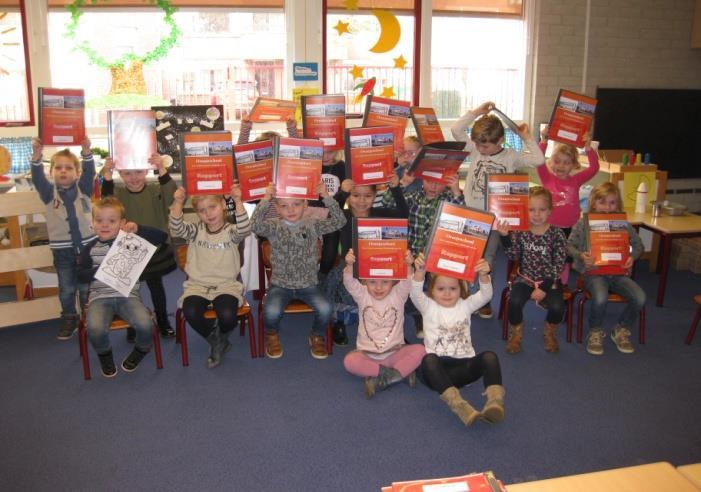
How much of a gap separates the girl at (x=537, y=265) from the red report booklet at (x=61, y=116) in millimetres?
2684

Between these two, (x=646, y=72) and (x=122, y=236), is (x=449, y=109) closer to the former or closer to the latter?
(x=646, y=72)

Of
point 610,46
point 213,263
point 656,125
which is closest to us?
point 213,263

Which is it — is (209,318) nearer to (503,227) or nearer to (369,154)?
(369,154)

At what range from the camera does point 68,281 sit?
4.11 metres

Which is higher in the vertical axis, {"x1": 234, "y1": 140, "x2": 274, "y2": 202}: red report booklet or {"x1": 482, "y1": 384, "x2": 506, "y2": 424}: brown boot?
{"x1": 234, "y1": 140, "x2": 274, "y2": 202}: red report booklet

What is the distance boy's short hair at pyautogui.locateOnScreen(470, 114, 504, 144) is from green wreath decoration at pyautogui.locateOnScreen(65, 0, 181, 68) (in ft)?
11.2

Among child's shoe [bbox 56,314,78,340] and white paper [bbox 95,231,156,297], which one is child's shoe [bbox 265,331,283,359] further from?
child's shoe [bbox 56,314,78,340]

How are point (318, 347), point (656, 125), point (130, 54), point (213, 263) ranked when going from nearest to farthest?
point (213, 263)
point (318, 347)
point (130, 54)
point (656, 125)

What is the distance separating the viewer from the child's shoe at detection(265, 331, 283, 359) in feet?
12.5

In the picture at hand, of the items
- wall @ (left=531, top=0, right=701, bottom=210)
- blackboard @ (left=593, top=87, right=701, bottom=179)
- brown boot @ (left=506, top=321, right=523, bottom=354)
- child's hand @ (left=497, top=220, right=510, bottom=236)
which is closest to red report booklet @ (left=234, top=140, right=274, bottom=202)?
child's hand @ (left=497, top=220, right=510, bottom=236)

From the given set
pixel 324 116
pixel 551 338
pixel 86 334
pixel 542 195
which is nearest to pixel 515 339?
pixel 551 338

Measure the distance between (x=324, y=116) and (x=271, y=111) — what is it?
52 cm

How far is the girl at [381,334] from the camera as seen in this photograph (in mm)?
3385

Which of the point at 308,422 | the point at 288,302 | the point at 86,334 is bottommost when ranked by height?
the point at 308,422
